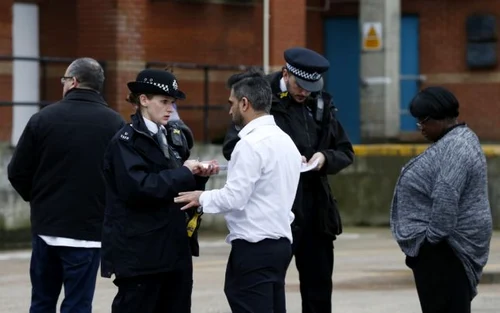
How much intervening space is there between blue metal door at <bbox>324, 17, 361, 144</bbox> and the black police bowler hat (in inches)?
729

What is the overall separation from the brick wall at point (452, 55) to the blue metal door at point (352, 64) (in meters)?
0.15

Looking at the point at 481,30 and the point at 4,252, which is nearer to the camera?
the point at 4,252

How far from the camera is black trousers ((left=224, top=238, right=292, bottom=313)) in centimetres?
740

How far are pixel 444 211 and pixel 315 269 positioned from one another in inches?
80.3

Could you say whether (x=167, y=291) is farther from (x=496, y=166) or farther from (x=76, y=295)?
(x=496, y=166)

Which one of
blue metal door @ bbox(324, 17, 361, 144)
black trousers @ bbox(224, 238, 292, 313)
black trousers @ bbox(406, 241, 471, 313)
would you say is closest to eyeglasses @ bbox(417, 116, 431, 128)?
black trousers @ bbox(406, 241, 471, 313)

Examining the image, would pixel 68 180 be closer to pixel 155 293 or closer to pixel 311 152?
pixel 155 293

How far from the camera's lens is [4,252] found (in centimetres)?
1536

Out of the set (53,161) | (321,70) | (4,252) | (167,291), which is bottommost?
(4,252)

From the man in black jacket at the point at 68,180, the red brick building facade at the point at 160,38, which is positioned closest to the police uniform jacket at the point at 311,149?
the man in black jacket at the point at 68,180

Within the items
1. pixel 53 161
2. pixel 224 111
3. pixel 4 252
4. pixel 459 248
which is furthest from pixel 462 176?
pixel 224 111

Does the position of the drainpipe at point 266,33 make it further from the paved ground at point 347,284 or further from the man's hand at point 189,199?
the man's hand at point 189,199

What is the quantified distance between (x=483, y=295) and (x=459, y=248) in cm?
506

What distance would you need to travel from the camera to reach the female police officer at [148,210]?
7.23 meters
